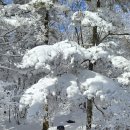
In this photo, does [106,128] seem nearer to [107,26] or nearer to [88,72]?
[88,72]

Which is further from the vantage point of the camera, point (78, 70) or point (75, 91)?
point (78, 70)

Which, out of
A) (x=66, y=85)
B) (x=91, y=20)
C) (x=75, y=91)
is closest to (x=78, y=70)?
(x=66, y=85)

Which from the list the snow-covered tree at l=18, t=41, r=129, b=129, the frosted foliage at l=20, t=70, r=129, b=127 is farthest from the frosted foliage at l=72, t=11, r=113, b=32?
the frosted foliage at l=20, t=70, r=129, b=127

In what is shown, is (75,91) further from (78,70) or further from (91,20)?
(91,20)

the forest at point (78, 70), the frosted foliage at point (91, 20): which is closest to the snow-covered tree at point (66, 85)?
the forest at point (78, 70)

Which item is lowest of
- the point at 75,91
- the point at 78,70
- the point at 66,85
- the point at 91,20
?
the point at 75,91

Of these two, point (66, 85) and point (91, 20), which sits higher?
point (91, 20)

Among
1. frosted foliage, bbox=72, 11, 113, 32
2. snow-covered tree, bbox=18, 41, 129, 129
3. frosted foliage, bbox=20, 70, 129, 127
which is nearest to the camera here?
snow-covered tree, bbox=18, 41, 129, 129

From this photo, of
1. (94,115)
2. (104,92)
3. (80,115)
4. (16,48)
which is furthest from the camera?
(80,115)

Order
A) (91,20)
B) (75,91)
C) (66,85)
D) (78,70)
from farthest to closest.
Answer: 1. (91,20)
2. (78,70)
3. (66,85)
4. (75,91)

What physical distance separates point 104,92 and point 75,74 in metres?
1.39

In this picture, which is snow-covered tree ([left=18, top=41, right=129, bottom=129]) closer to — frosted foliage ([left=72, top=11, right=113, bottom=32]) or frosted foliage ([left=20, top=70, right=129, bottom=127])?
frosted foliage ([left=20, top=70, right=129, bottom=127])

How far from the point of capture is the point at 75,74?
48.0 feet

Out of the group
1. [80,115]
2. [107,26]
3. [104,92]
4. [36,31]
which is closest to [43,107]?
[104,92]
